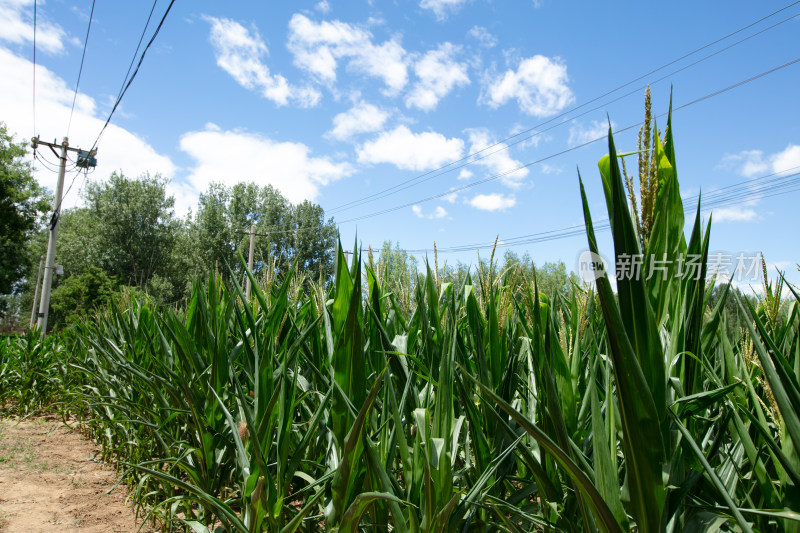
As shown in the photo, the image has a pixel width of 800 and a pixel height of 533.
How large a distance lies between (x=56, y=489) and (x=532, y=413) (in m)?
3.60

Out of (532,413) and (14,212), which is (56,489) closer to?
(532,413)

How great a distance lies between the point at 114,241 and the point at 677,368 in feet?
115

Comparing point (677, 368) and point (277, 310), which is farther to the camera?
point (277, 310)

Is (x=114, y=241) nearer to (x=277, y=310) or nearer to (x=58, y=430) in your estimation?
(x=58, y=430)

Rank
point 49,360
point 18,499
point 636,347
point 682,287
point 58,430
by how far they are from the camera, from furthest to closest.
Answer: point 49,360 < point 58,430 < point 18,499 < point 682,287 < point 636,347

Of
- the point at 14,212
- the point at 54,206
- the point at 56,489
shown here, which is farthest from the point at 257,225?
the point at 56,489

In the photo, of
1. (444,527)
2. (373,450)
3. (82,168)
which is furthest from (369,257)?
(82,168)

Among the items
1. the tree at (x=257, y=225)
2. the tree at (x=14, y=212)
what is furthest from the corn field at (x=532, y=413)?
the tree at (x=257, y=225)

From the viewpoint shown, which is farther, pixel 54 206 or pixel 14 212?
pixel 14 212

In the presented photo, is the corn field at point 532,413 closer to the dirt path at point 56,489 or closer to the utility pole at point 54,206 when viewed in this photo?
the dirt path at point 56,489

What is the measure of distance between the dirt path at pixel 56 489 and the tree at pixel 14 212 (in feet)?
60.2

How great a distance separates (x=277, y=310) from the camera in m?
1.79

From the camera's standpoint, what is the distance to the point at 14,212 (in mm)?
18938

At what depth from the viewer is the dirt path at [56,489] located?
8.48 ft
